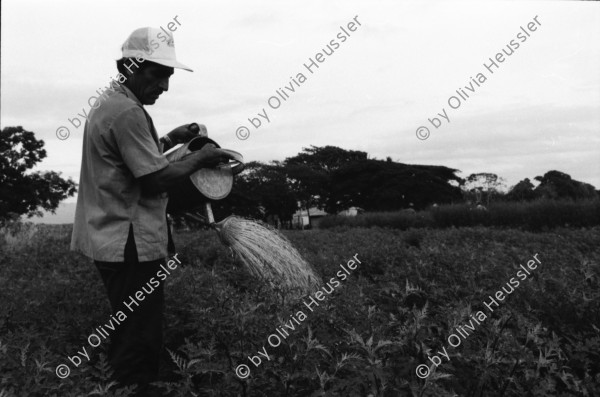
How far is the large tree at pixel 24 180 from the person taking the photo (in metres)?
38.8

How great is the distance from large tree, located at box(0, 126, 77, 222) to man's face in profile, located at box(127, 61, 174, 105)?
39.6m

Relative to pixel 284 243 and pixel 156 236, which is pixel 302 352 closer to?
pixel 156 236

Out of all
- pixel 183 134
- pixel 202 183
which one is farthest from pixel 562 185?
pixel 202 183

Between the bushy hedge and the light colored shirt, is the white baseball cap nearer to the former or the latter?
the light colored shirt

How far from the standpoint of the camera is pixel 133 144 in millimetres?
2793

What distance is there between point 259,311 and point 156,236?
0.79 metres

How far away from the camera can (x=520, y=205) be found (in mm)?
19062

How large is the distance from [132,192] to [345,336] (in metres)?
1.42

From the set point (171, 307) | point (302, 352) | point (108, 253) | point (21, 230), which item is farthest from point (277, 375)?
point (21, 230)

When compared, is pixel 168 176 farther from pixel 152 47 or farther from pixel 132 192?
pixel 152 47

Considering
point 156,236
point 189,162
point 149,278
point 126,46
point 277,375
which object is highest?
point 126,46

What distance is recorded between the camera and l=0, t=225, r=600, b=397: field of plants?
2.40 meters

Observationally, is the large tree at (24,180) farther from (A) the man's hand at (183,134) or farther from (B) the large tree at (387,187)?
(A) the man's hand at (183,134)

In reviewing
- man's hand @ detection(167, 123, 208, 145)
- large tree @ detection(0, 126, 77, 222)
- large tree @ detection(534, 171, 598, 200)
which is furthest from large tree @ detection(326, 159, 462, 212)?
man's hand @ detection(167, 123, 208, 145)
